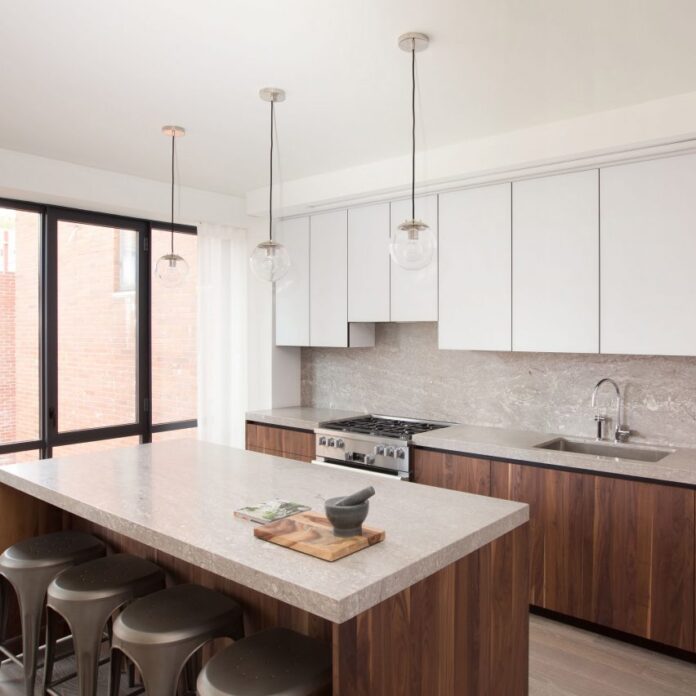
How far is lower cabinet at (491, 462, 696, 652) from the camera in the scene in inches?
110

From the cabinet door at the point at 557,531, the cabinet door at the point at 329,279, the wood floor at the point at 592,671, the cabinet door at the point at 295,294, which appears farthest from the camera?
the cabinet door at the point at 295,294

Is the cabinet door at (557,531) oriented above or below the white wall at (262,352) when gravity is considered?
below

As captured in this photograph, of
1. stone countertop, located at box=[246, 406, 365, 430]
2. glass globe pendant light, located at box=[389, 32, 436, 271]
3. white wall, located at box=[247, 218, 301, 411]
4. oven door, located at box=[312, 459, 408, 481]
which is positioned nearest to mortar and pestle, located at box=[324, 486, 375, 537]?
glass globe pendant light, located at box=[389, 32, 436, 271]

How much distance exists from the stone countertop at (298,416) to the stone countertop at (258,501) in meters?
1.11

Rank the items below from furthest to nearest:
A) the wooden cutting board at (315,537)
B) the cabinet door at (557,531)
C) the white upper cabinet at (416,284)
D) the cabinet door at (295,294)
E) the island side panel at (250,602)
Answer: the cabinet door at (295,294)
the white upper cabinet at (416,284)
the cabinet door at (557,531)
the island side panel at (250,602)
the wooden cutting board at (315,537)

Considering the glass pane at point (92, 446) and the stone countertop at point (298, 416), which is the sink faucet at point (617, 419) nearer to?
the stone countertop at point (298, 416)

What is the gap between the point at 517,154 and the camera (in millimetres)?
3322

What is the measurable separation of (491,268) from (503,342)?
1.47 feet

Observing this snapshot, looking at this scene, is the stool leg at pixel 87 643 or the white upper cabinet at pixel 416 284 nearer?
the stool leg at pixel 87 643

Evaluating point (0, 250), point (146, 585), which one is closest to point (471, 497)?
point (146, 585)

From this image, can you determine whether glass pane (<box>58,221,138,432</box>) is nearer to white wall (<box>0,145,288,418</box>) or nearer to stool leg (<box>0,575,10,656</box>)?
white wall (<box>0,145,288,418</box>)

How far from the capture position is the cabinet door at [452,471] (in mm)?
3418

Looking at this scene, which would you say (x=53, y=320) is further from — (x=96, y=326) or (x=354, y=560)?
(x=354, y=560)

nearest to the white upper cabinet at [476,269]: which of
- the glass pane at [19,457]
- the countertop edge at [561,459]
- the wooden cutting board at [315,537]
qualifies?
the countertop edge at [561,459]
